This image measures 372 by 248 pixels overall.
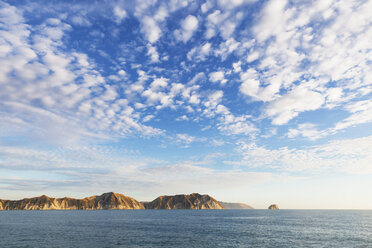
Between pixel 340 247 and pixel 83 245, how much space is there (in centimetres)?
5553

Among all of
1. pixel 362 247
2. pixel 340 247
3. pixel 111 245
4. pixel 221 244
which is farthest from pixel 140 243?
pixel 362 247

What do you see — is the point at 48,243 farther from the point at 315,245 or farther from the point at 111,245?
the point at 315,245

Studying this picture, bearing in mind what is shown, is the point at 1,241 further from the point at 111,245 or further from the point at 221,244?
the point at 221,244

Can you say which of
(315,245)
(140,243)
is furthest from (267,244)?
(140,243)

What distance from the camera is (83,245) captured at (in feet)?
160

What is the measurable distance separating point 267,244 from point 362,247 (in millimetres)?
20574

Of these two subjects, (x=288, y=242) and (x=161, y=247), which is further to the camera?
(x=288, y=242)

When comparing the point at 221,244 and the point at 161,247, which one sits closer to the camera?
the point at 161,247

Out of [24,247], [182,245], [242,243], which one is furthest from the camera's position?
[242,243]

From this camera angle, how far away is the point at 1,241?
53.4 meters

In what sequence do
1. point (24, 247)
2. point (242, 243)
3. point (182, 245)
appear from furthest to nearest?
point (242, 243)
point (182, 245)
point (24, 247)

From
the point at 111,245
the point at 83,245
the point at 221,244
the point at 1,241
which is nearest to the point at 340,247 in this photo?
the point at 221,244

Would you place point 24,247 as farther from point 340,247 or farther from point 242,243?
point 340,247

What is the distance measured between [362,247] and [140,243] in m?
49.3
